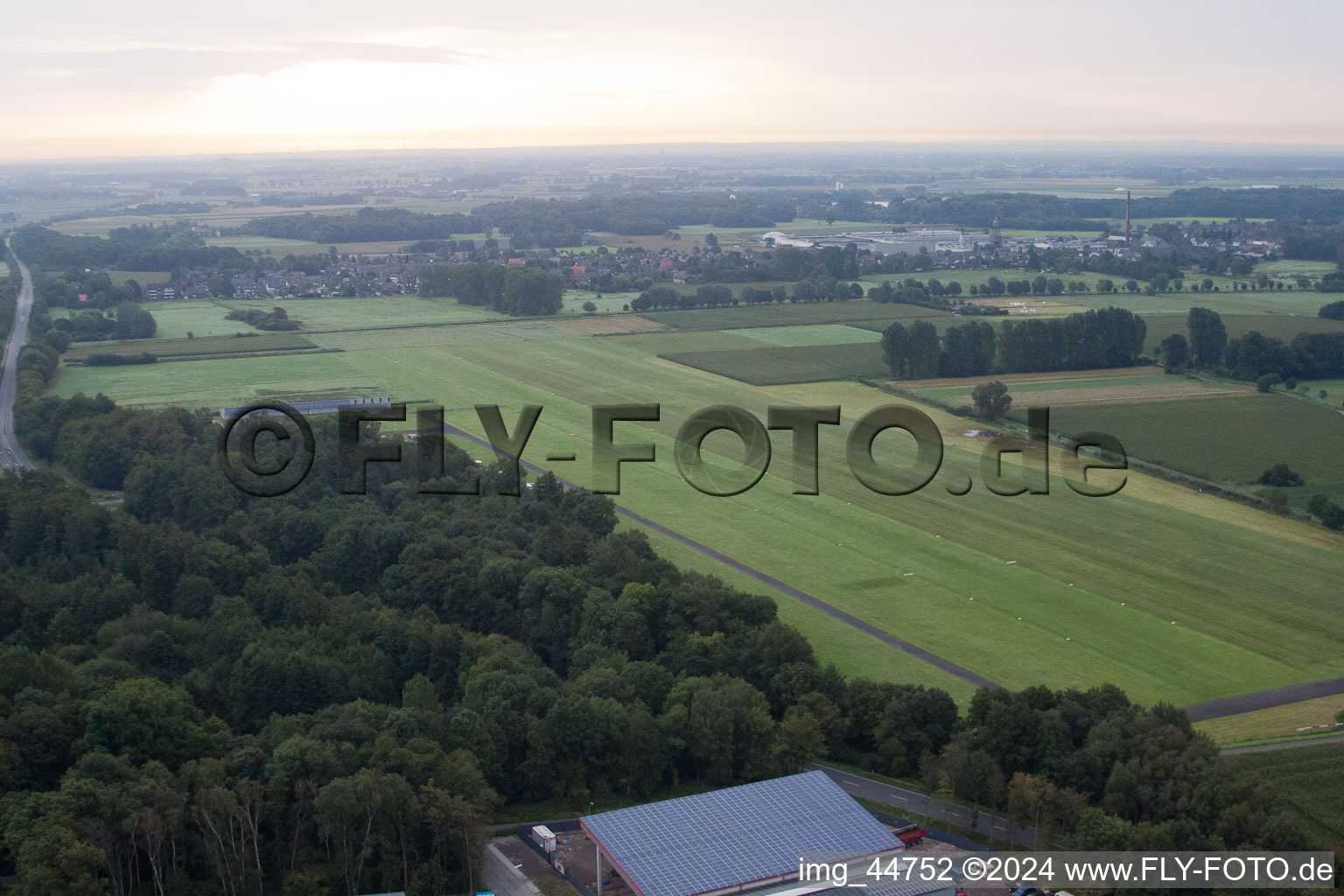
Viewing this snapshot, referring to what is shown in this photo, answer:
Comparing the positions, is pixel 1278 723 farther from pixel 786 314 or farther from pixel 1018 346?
pixel 786 314

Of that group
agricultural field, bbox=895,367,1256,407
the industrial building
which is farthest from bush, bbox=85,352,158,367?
agricultural field, bbox=895,367,1256,407

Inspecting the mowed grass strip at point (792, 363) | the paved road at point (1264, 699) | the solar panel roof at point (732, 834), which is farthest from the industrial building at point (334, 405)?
the paved road at point (1264, 699)

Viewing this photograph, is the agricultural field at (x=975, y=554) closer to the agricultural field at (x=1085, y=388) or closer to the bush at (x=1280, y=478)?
the agricultural field at (x=1085, y=388)

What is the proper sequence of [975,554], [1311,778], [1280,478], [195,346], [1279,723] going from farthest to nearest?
1. [195,346]
2. [1280,478]
3. [975,554]
4. [1279,723]
5. [1311,778]

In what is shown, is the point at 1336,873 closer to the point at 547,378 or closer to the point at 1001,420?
the point at 1001,420

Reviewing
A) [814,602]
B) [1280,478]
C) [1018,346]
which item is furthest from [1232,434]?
[814,602]

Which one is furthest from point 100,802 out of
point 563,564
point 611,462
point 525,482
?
point 611,462
